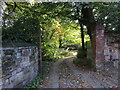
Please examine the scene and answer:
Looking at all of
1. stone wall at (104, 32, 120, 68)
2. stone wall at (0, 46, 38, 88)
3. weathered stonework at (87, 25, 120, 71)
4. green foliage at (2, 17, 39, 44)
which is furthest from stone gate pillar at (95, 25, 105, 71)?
stone wall at (0, 46, 38, 88)

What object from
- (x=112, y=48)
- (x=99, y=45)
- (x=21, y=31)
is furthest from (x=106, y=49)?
(x=21, y=31)

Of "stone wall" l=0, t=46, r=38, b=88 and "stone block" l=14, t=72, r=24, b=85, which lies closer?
"stone wall" l=0, t=46, r=38, b=88

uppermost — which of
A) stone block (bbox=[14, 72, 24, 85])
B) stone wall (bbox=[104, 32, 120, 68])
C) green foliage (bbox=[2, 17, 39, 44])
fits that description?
green foliage (bbox=[2, 17, 39, 44])

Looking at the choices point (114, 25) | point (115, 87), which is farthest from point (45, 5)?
point (115, 87)

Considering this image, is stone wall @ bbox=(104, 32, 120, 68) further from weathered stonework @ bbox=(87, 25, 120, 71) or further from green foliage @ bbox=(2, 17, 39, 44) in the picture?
green foliage @ bbox=(2, 17, 39, 44)

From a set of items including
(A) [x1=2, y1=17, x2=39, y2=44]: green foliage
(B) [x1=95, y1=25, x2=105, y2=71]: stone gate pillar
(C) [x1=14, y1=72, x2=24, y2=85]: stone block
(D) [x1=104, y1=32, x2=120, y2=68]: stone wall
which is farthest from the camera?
(D) [x1=104, y1=32, x2=120, y2=68]: stone wall

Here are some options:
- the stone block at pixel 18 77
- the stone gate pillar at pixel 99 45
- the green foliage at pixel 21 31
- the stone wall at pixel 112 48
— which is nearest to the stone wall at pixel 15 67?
the stone block at pixel 18 77

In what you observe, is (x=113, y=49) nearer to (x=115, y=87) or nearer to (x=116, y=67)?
(x=116, y=67)

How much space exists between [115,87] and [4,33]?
9.90ft

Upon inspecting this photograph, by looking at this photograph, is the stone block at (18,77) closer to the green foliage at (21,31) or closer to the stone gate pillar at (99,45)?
the green foliage at (21,31)

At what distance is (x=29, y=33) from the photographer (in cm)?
270

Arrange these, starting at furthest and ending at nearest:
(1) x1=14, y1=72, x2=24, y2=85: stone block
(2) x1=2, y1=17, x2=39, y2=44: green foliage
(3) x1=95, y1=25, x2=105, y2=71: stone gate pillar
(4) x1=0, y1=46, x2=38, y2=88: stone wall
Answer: (3) x1=95, y1=25, x2=105, y2=71: stone gate pillar
(2) x1=2, y1=17, x2=39, y2=44: green foliage
(1) x1=14, y1=72, x2=24, y2=85: stone block
(4) x1=0, y1=46, x2=38, y2=88: stone wall

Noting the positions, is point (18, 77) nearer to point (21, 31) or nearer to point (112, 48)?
point (21, 31)

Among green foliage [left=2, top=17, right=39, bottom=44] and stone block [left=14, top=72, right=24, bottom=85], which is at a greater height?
green foliage [left=2, top=17, right=39, bottom=44]
